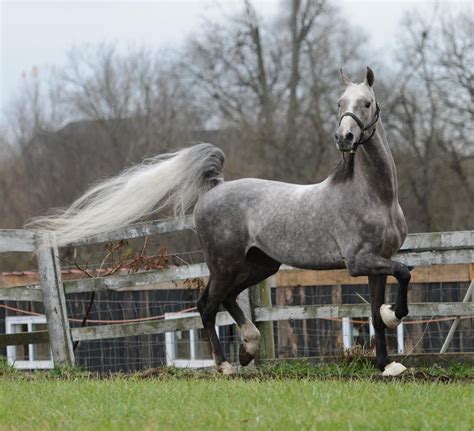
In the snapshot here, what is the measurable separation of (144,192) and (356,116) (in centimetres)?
227

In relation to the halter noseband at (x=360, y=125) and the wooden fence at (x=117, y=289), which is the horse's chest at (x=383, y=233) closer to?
the halter noseband at (x=360, y=125)

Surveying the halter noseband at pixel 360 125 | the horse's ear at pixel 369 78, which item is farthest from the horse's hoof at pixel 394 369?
the horse's ear at pixel 369 78

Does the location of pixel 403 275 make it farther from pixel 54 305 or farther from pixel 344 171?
pixel 54 305

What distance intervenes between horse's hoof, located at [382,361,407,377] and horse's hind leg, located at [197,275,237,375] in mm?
1419

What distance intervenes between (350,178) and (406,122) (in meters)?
21.3

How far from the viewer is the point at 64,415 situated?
531cm

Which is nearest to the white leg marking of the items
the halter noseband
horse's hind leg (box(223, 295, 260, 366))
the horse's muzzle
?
horse's hind leg (box(223, 295, 260, 366))

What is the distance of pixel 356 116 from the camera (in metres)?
7.22

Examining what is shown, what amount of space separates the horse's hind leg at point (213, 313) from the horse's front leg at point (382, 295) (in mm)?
1350

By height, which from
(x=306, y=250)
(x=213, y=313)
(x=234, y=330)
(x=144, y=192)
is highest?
(x=144, y=192)

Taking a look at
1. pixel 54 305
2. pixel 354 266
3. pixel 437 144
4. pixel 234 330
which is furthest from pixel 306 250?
pixel 437 144

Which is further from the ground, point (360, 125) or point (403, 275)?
point (360, 125)

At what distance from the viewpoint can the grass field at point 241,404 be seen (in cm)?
483

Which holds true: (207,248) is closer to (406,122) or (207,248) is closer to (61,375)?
(61,375)
